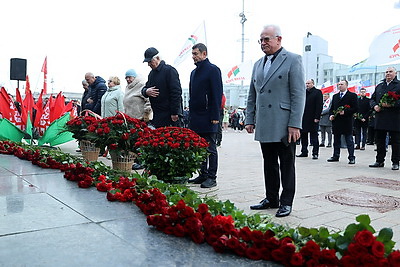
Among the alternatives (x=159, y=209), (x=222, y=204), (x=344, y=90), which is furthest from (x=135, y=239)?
(x=344, y=90)

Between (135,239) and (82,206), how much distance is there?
1.03 metres

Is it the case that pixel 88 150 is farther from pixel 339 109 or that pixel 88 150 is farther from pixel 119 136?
pixel 339 109

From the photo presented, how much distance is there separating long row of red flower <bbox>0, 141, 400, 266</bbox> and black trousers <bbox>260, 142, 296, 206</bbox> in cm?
124

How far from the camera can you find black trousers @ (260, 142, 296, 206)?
12.5ft

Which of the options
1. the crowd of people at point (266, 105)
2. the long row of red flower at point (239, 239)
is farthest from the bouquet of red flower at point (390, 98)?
the long row of red flower at point (239, 239)

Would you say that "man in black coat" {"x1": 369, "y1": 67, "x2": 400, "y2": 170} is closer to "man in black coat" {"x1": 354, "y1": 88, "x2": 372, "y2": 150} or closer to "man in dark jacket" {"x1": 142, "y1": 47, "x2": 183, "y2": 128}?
"man in dark jacket" {"x1": 142, "y1": 47, "x2": 183, "y2": 128}

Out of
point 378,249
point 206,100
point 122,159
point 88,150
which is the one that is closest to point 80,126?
point 88,150

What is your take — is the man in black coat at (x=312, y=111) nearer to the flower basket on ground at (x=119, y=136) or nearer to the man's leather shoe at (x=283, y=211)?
the flower basket on ground at (x=119, y=136)

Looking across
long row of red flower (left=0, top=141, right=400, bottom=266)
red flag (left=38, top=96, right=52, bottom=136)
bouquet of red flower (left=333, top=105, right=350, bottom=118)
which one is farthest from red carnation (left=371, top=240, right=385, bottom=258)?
red flag (left=38, top=96, right=52, bottom=136)

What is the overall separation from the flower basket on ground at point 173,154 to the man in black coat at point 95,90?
15.7ft

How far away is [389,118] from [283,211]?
4.81m

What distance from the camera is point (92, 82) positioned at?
29.8 feet

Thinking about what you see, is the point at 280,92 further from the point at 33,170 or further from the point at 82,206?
the point at 33,170

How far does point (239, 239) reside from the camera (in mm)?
2406
